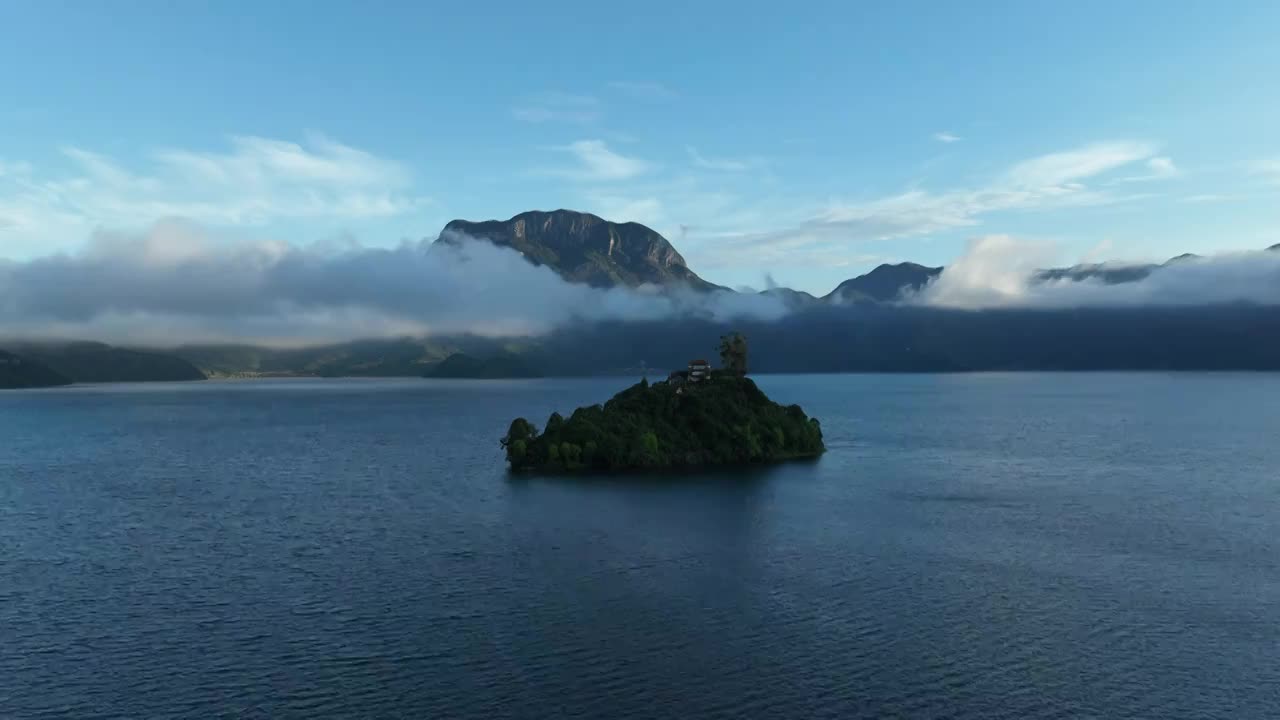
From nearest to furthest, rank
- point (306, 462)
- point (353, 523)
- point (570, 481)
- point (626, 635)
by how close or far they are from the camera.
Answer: point (626, 635)
point (353, 523)
point (570, 481)
point (306, 462)

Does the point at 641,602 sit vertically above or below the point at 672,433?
below

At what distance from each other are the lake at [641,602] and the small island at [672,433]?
19.6 metres

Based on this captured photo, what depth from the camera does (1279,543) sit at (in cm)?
10462

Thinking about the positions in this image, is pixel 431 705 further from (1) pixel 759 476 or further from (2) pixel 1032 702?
(1) pixel 759 476

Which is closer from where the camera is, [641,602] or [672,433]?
[641,602]

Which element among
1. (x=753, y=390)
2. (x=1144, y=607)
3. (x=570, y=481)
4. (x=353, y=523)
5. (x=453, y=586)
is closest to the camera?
(x=1144, y=607)

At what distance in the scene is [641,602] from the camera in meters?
80.0

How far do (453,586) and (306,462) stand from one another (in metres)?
Answer: 114

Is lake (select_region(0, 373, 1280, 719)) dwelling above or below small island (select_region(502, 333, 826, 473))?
below

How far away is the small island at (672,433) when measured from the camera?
16525 centimetres

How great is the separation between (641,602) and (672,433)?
95.4 m

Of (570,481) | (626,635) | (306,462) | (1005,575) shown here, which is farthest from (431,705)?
(306,462)

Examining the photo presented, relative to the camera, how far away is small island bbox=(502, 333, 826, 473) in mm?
165250

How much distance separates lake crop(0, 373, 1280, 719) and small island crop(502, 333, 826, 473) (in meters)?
19.6
